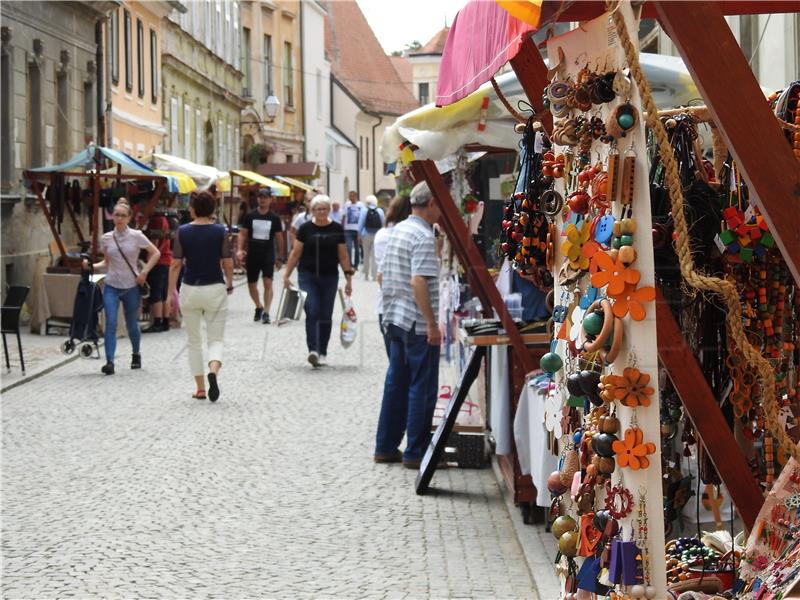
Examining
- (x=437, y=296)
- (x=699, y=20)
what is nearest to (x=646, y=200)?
(x=699, y=20)

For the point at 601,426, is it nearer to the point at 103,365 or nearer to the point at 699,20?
the point at 699,20

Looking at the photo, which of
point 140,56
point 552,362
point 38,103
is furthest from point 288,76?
point 552,362

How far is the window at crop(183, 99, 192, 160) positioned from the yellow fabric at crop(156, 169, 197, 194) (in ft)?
52.6

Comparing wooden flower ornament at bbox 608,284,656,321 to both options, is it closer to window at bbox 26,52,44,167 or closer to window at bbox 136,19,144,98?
window at bbox 26,52,44,167

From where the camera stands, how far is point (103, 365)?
14.7 meters

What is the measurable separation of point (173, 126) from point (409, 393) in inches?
1167

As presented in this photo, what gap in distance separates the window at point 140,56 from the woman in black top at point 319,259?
1936cm

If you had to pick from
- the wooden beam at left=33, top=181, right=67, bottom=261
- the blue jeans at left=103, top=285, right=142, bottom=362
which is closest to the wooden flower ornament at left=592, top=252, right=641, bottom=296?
the blue jeans at left=103, top=285, right=142, bottom=362

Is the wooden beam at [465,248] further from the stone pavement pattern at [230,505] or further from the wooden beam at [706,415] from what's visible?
the wooden beam at [706,415]

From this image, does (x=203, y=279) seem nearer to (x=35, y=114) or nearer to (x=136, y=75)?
(x=35, y=114)

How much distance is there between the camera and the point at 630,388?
3.09 m

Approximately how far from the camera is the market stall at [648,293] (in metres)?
2.88

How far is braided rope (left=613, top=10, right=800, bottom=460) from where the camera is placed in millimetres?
3016

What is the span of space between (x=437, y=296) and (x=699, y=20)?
6.01 metres
